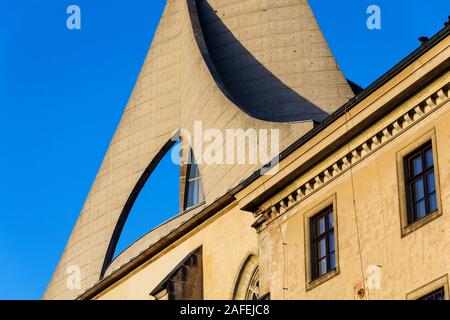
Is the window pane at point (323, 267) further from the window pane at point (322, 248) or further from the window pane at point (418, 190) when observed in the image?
the window pane at point (418, 190)

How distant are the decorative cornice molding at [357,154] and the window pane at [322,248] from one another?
890mm

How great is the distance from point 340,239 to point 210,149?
1409cm

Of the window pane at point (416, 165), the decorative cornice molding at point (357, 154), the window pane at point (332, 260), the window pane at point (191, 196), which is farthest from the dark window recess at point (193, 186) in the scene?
the window pane at point (416, 165)

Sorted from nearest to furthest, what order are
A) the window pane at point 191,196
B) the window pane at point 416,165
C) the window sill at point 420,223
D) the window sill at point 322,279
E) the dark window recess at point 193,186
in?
the window sill at point 420,223 < the window pane at point 416,165 < the window sill at point 322,279 < the dark window recess at point 193,186 < the window pane at point 191,196

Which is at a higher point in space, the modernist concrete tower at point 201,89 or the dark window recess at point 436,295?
the modernist concrete tower at point 201,89

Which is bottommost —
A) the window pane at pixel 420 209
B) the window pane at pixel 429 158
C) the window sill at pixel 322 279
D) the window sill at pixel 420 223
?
the window sill at pixel 322 279

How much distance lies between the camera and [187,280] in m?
29.4

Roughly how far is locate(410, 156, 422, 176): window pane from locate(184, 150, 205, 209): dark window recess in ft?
51.2

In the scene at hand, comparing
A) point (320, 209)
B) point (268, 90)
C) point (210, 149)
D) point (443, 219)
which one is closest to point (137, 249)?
point (210, 149)

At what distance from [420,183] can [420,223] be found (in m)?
0.78

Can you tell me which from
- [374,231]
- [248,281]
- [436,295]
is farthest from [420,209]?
[248,281]

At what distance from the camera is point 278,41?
39750 millimetres

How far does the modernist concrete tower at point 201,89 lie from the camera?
36812mm
